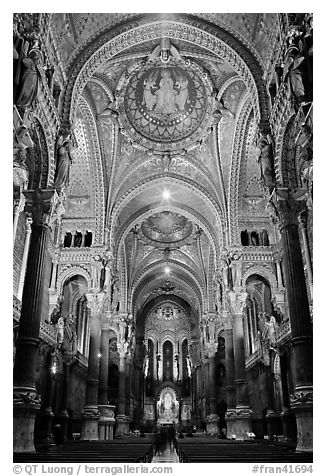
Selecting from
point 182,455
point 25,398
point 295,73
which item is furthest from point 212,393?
point 295,73

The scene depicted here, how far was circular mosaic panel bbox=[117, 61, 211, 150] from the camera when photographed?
604 inches

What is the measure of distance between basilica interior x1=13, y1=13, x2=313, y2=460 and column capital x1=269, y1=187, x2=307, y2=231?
0.10ft

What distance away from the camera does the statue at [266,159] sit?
967 cm

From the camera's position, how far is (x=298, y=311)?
8.37 m

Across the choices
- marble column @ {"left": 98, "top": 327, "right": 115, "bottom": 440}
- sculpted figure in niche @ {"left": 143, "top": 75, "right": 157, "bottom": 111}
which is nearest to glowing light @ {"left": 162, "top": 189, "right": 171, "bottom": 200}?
sculpted figure in niche @ {"left": 143, "top": 75, "right": 157, "bottom": 111}

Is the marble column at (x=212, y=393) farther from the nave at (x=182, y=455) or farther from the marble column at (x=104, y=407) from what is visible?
the nave at (x=182, y=455)

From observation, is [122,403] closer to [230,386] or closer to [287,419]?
[230,386]

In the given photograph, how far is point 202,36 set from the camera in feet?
37.8

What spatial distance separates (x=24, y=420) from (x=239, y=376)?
1068 cm

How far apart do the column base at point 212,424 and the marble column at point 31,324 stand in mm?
17862

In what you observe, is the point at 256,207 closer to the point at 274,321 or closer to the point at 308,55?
the point at 274,321
